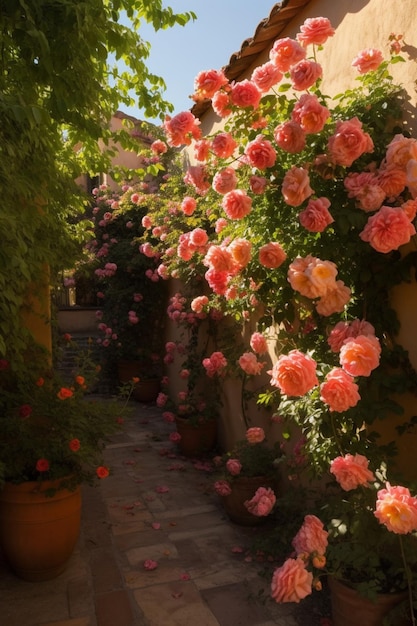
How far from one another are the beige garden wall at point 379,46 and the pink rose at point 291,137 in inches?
23.8

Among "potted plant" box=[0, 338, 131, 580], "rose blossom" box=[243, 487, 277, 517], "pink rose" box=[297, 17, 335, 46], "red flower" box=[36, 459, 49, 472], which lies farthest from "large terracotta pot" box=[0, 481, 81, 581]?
"pink rose" box=[297, 17, 335, 46]

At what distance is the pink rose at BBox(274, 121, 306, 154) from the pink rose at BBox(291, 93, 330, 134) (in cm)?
4

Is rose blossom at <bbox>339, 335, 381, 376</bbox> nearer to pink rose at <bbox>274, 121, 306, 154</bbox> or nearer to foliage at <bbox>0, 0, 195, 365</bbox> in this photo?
pink rose at <bbox>274, 121, 306, 154</bbox>

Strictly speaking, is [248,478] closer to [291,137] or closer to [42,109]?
[291,137]

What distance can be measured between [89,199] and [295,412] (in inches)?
114

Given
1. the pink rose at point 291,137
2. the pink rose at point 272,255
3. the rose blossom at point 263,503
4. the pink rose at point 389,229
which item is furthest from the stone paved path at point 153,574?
the pink rose at point 291,137

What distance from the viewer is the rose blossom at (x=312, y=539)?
2381 mm

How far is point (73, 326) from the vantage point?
1248 centimetres

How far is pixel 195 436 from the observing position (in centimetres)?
583

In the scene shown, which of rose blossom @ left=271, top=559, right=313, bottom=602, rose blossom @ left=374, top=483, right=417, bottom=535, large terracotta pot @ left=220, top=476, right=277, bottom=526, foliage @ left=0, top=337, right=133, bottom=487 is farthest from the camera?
large terracotta pot @ left=220, top=476, right=277, bottom=526

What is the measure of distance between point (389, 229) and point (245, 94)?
113 centimetres

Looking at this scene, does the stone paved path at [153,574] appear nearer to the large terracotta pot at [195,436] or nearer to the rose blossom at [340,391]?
the large terracotta pot at [195,436]

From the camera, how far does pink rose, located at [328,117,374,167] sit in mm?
2449

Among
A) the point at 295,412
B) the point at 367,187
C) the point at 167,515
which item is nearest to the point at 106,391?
the point at 167,515
